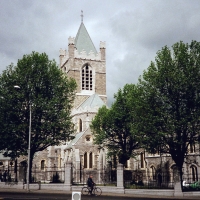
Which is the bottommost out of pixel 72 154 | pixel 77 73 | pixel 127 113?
pixel 72 154

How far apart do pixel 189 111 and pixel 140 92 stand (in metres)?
5.21

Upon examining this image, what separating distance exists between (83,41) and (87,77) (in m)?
9.50

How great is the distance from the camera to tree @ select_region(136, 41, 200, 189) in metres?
26.4

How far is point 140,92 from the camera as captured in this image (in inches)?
1141

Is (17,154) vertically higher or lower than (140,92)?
lower

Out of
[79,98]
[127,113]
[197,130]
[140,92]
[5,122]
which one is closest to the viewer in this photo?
[197,130]

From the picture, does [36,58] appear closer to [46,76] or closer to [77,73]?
[46,76]

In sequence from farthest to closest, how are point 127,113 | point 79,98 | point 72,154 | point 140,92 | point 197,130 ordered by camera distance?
point 79,98 → point 72,154 → point 127,113 → point 140,92 → point 197,130

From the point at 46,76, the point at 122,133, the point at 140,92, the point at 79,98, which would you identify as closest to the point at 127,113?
the point at 122,133

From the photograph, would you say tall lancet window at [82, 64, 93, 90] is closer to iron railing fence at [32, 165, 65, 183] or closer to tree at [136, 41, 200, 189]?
iron railing fence at [32, 165, 65, 183]

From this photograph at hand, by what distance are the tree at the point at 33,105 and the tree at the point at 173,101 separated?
988cm

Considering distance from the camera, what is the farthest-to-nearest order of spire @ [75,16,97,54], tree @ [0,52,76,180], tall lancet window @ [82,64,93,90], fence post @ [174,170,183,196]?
spire @ [75,16,97,54] < tall lancet window @ [82,64,93,90] < tree @ [0,52,76,180] < fence post @ [174,170,183,196]

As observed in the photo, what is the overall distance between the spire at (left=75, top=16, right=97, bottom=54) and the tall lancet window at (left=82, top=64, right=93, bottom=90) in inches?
160

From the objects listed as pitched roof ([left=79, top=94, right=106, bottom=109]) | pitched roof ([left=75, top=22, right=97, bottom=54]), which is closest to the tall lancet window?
pitched roof ([left=75, top=22, right=97, bottom=54])
